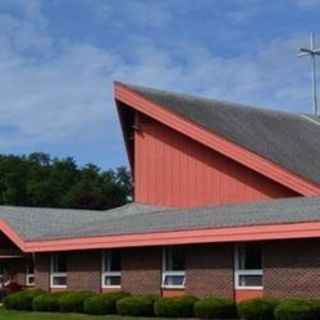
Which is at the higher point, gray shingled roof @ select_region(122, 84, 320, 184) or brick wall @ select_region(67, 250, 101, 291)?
gray shingled roof @ select_region(122, 84, 320, 184)

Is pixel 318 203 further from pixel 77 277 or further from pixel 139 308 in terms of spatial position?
pixel 77 277

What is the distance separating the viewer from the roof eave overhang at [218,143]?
104ft

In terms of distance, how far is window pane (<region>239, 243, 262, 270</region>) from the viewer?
25.7m

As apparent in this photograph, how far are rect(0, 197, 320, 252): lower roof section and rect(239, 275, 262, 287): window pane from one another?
1504 millimetres

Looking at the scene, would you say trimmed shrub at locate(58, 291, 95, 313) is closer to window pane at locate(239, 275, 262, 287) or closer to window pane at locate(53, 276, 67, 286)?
window pane at locate(53, 276, 67, 286)

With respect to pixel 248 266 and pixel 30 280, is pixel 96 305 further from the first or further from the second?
pixel 30 280

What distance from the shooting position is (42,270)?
3428cm

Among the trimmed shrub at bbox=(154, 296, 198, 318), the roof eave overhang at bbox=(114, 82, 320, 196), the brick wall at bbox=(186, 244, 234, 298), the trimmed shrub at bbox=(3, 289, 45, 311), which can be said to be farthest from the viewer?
the trimmed shrub at bbox=(3, 289, 45, 311)

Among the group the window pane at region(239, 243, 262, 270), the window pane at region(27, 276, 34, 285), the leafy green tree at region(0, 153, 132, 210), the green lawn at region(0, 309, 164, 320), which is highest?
the leafy green tree at region(0, 153, 132, 210)

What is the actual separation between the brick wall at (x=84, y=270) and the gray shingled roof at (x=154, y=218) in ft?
2.74

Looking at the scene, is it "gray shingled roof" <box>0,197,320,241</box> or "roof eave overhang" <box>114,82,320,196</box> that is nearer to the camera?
"gray shingled roof" <box>0,197,320,241</box>

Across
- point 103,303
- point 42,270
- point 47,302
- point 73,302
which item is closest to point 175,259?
point 103,303

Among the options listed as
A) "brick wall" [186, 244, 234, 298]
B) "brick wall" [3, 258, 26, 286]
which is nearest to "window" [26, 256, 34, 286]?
"brick wall" [3, 258, 26, 286]

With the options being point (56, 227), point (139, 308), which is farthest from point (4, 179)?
point (139, 308)
